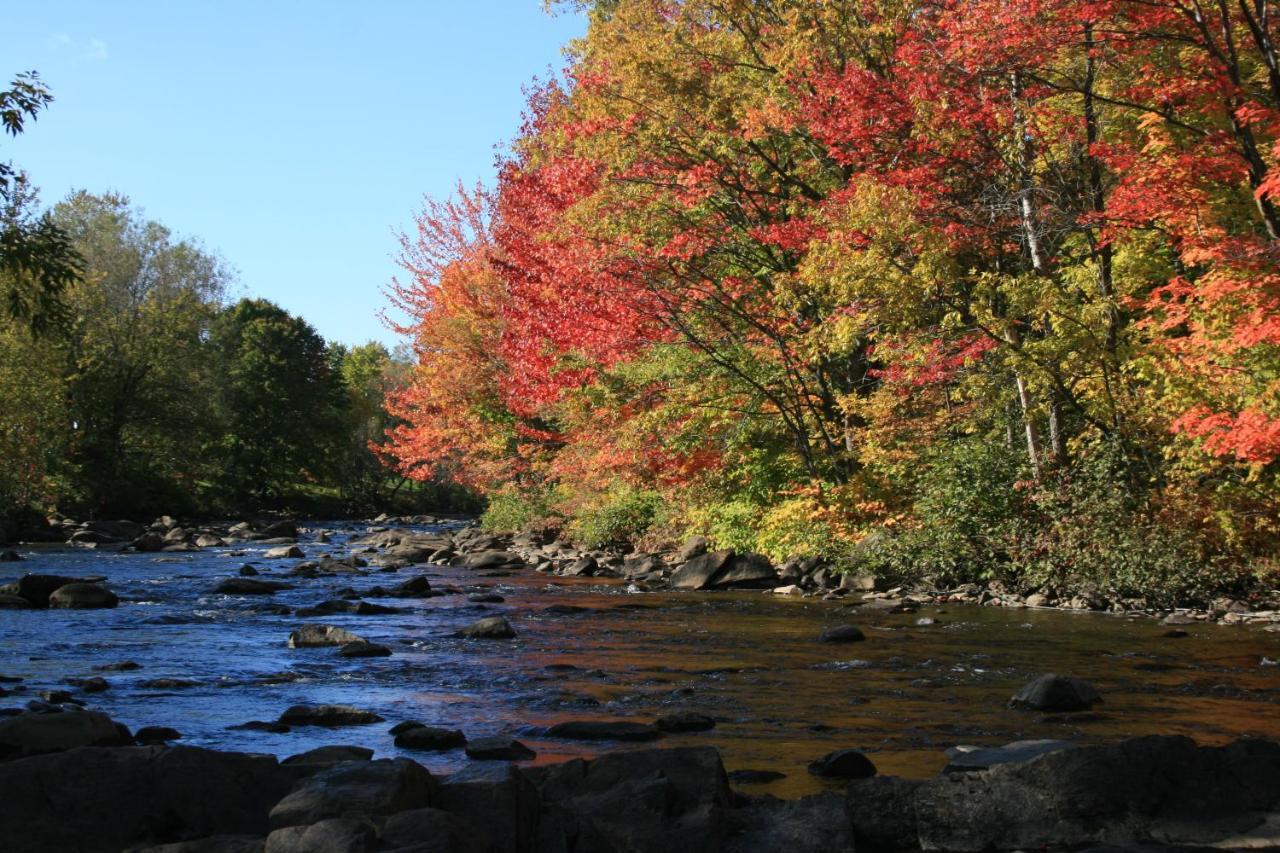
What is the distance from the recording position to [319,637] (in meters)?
12.7

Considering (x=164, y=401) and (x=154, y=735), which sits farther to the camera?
(x=164, y=401)

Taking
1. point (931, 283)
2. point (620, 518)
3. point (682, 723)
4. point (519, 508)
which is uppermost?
point (931, 283)

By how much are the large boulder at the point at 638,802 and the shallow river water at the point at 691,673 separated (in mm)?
919

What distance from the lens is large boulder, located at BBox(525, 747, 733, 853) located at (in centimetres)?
535

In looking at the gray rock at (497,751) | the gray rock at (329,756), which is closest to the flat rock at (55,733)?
the gray rock at (329,756)

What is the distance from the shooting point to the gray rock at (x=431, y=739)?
25.1 ft

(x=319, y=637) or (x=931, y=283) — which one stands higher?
(x=931, y=283)

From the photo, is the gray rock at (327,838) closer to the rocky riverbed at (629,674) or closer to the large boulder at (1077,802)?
the rocky riverbed at (629,674)

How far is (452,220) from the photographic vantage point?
3553cm

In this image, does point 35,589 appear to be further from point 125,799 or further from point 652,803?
point 652,803

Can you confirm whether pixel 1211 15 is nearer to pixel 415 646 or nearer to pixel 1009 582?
pixel 1009 582

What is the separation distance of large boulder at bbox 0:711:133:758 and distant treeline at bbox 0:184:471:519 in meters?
25.3

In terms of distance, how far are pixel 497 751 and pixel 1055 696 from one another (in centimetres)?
435

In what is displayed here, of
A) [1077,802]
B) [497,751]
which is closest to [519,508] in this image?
[497,751]
